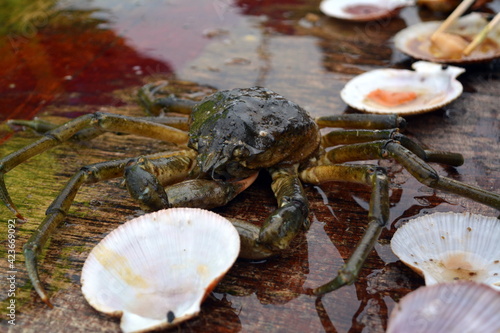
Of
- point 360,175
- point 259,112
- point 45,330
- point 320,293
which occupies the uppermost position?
point 259,112

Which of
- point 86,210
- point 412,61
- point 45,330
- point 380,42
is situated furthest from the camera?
point 380,42

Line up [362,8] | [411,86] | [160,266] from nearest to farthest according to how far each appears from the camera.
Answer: [160,266] < [411,86] < [362,8]

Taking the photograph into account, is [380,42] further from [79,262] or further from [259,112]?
[79,262]

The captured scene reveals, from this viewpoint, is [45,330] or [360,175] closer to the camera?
[45,330]

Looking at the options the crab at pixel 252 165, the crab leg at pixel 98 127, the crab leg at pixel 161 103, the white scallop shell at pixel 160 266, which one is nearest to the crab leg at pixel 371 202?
the crab at pixel 252 165

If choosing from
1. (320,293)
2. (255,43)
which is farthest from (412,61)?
(320,293)

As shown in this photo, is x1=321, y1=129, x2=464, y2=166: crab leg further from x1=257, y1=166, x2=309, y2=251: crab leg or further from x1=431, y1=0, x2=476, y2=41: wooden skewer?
x1=431, y1=0, x2=476, y2=41: wooden skewer

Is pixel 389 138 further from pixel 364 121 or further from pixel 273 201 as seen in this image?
pixel 273 201

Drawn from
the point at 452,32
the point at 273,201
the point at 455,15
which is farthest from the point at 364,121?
the point at 452,32
